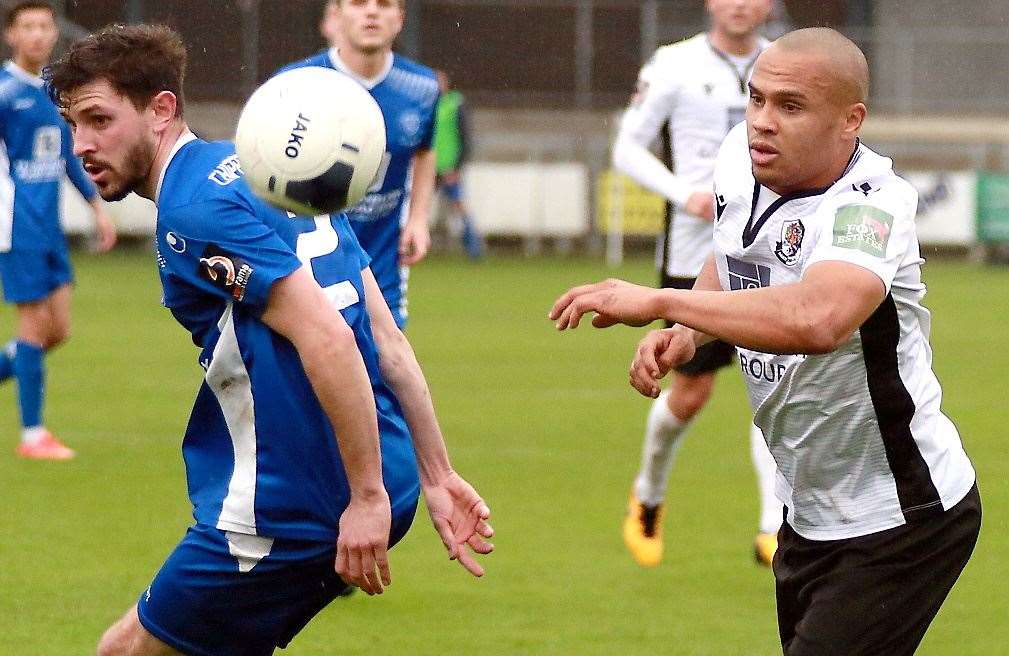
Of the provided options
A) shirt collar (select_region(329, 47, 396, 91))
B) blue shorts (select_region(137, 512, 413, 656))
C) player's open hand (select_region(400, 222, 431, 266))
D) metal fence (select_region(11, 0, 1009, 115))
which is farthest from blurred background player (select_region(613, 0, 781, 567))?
metal fence (select_region(11, 0, 1009, 115))

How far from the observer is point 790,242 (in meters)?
3.84

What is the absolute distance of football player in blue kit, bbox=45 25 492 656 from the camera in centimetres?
346

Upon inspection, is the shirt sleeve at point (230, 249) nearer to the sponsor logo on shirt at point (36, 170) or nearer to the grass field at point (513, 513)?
the grass field at point (513, 513)

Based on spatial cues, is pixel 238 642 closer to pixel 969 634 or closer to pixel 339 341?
pixel 339 341

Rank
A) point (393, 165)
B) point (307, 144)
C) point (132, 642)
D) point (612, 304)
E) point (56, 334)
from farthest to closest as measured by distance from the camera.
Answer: point (56, 334)
point (393, 165)
point (132, 642)
point (612, 304)
point (307, 144)

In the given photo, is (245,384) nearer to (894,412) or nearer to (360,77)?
(894,412)

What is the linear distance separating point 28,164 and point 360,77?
297 centimetres

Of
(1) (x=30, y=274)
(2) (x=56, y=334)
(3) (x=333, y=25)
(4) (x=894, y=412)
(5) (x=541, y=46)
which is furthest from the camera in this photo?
(5) (x=541, y=46)

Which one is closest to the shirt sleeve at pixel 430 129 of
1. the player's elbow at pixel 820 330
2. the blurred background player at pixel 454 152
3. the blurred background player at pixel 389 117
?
the blurred background player at pixel 389 117

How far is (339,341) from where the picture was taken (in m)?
3.44

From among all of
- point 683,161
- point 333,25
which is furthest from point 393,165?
point 683,161

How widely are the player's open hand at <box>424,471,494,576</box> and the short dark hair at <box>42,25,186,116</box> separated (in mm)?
1096

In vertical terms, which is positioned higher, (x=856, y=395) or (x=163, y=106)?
(x=163, y=106)

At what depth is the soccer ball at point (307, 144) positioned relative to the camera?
340cm
